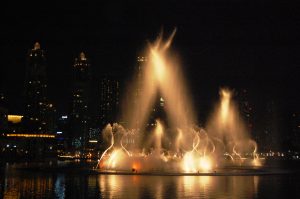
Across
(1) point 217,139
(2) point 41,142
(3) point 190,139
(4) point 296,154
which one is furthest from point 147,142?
(4) point 296,154

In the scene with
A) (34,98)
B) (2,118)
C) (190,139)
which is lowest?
(190,139)

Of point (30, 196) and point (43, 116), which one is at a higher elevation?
point (43, 116)

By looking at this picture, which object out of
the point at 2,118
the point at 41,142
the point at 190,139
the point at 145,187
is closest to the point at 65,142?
the point at 41,142

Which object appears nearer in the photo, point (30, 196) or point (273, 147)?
point (30, 196)

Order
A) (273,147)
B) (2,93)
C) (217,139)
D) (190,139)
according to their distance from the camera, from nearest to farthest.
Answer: (190,139) → (217,139) → (2,93) → (273,147)

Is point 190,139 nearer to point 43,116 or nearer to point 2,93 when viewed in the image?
point 2,93

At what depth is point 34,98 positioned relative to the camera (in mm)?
195875

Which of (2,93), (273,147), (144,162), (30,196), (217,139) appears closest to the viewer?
(30,196)

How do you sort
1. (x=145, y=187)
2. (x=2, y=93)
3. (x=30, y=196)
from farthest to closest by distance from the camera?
(x=2, y=93)
(x=145, y=187)
(x=30, y=196)

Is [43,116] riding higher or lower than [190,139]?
higher

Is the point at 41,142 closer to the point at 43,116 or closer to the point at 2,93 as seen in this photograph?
the point at 43,116

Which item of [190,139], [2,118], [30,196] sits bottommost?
[30,196]

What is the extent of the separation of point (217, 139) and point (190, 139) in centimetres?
3978

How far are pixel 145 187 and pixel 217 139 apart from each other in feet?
290
